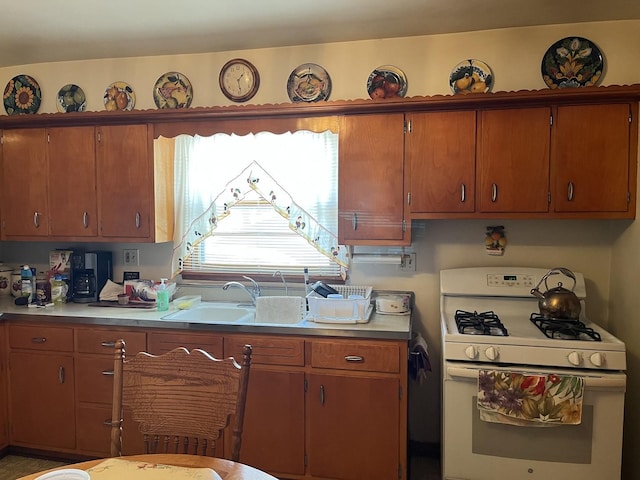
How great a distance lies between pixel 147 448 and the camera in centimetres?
152

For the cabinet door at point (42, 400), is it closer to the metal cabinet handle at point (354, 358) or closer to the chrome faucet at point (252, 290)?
the chrome faucet at point (252, 290)

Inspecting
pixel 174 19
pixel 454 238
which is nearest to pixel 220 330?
pixel 454 238

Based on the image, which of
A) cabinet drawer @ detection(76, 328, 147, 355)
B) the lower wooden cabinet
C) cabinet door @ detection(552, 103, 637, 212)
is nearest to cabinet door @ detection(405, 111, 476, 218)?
cabinet door @ detection(552, 103, 637, 212)

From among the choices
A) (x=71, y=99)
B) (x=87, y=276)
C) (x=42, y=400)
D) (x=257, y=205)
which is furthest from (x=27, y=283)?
(x=257, y=205)

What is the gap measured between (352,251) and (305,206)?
401mm

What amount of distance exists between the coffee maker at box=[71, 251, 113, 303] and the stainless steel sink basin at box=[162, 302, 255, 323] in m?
0.72

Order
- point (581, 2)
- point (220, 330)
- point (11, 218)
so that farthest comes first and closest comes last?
point (11, 218), point (220, 330), point (581, 2)

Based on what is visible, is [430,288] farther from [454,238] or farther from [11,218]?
[11,218]

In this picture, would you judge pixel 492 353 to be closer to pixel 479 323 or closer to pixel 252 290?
pixel 479 323

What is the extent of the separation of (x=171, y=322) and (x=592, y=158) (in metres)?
2.37

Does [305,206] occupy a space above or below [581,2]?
below

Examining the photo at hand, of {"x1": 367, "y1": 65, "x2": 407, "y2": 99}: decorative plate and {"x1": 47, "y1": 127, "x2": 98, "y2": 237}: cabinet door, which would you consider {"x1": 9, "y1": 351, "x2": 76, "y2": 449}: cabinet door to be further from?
{"x1": 367, "y1": 65, "x2": 407, "y2": 99}: decorative plate

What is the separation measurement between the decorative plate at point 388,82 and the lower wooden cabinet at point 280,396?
146cm

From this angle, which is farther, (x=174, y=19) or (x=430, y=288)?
(x=430, y=288)
